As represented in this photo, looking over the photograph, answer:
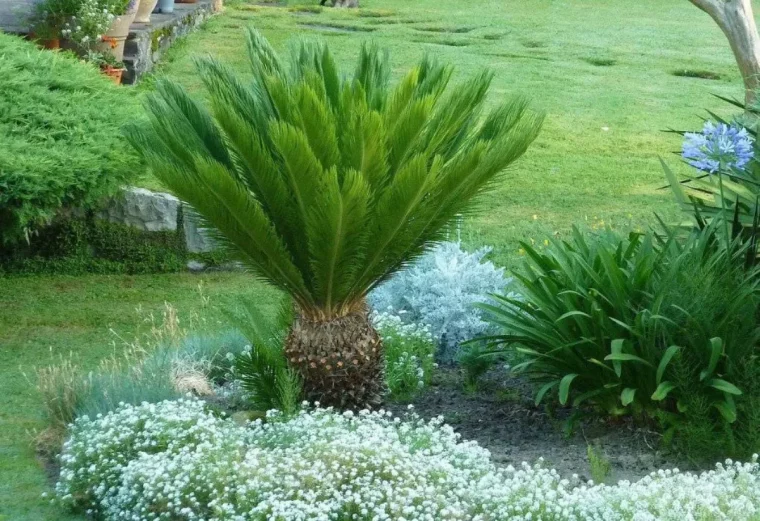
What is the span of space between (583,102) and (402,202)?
9.50 metres

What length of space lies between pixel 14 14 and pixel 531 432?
854 cm

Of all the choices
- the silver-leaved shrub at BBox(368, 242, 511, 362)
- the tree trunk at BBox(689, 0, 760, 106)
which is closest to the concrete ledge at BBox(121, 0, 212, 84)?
the tree trunk at BBox(689, 0, 760, 106)

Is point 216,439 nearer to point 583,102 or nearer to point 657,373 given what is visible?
point 657,373

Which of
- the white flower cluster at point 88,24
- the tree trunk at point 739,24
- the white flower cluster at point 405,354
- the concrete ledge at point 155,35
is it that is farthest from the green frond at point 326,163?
the concrete ledge at point 155,35

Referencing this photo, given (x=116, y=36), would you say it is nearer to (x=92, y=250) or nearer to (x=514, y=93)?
(x=92, y=250)

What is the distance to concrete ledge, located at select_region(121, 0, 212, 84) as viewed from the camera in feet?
38.8

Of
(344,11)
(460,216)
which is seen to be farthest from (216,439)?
(344,11)

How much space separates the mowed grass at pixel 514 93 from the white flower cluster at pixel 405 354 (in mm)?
1652

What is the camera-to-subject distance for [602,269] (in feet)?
17.7

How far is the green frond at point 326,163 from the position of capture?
4.87 metres

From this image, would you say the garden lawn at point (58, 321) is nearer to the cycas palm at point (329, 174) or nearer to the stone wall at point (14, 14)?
the cycas palm at point (329, 174)

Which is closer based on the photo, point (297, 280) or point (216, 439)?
point (216, 439)

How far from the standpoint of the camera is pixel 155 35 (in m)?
13.1

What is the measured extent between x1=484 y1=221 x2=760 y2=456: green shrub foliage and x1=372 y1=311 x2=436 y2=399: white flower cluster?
64 centimetres
